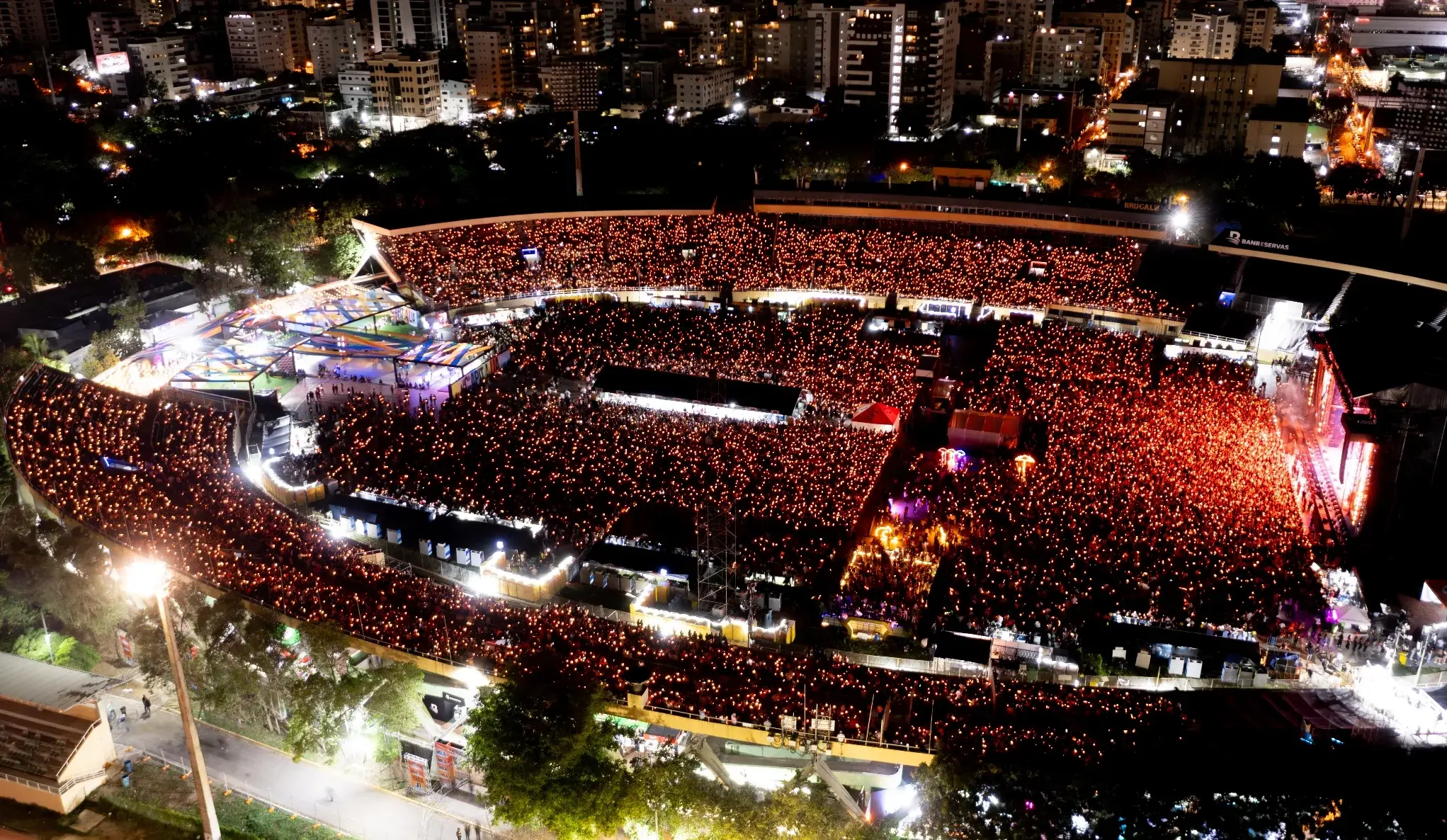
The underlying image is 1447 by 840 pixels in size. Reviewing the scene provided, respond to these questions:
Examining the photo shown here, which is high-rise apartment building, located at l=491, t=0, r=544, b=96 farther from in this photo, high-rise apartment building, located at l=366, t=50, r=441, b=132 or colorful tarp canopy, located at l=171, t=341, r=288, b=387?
colorful tarp canopy, located at l=171, t=341, r=288, b=387

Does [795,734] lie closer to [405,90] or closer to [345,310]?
[345,310]

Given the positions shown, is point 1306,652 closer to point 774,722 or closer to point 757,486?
point 774,722

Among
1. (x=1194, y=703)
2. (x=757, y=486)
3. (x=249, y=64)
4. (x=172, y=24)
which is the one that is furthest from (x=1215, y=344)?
(x=172, y=24)

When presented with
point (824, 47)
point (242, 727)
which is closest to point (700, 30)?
point (824, 47)

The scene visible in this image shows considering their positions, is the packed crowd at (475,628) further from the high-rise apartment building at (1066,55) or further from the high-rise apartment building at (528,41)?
the high-rise apartment building at (1066,55)

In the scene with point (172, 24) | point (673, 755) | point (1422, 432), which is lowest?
point (673, 755)

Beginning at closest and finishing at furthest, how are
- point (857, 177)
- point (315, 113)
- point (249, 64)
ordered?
point (857, 177)
point (315, 113)
point (249, 64)
